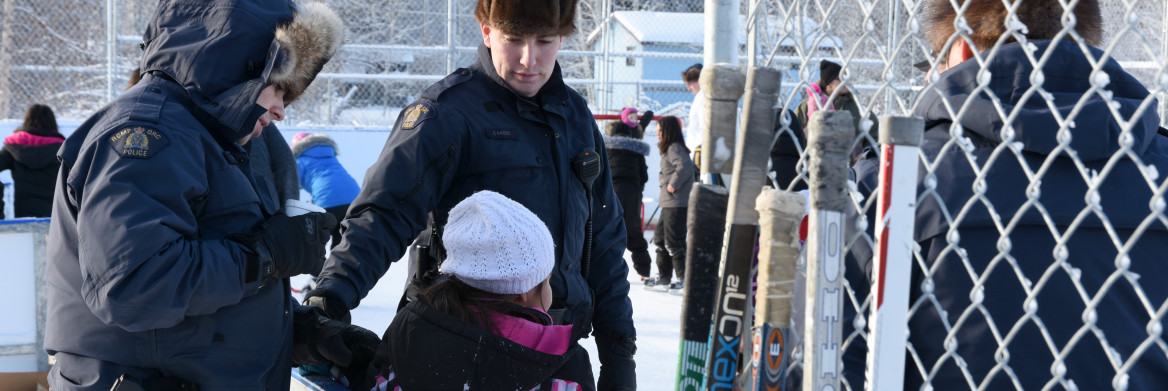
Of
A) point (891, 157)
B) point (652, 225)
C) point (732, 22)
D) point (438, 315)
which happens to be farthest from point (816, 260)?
point (652, 225)

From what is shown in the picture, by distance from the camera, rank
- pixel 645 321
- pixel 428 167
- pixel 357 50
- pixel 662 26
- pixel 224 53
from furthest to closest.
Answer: pixel 662 26 → pixel 357 50 → pixel 645 321 → pixel 428 167 → pixel 224 53

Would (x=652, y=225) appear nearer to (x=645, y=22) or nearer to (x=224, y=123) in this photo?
(x=645, y=22)

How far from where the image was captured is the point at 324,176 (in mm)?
6102

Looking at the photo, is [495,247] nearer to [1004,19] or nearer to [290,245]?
[290,245]

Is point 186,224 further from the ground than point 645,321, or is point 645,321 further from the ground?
point 186,224

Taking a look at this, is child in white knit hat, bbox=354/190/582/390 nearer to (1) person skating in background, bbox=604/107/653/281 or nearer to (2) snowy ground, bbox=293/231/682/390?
(2) snowy ground, bbox=293/231/682/390

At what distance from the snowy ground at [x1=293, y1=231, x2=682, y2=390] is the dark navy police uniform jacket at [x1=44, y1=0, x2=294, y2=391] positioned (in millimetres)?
2526

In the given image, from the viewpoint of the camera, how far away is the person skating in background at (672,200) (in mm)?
6998

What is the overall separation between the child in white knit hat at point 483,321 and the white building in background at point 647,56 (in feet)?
27.1

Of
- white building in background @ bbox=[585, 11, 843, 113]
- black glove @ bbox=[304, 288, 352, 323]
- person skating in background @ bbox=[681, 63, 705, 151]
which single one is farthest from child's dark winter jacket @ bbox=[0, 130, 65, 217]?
white building in background @ bbox=[585, 11, 843, 113]

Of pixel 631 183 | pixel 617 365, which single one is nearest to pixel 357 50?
pixel 631 183

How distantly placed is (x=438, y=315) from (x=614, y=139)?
563 cm

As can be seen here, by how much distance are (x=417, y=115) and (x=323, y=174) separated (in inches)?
163

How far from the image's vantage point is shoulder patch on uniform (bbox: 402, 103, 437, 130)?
2.16m
